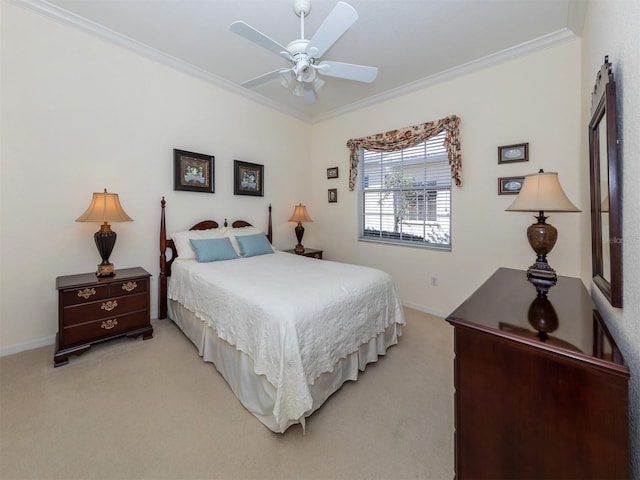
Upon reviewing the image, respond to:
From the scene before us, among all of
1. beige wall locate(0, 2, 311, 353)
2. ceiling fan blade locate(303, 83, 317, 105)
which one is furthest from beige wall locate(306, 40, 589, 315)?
beige wall locate(0, 2, 311, 353)

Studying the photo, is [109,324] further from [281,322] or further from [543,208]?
[543,208]

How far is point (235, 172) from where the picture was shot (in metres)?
3.73

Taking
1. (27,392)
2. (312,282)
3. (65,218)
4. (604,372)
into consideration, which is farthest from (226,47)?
(604,372)

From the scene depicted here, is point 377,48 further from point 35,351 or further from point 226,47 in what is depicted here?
point 35,351

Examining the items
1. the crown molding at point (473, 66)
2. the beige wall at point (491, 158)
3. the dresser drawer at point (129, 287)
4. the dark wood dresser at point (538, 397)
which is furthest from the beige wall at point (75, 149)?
the dark wood dresser at point (538, 397)

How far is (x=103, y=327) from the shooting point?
2.36m

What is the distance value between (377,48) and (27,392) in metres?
4.09

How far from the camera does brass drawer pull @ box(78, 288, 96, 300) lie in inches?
88.0

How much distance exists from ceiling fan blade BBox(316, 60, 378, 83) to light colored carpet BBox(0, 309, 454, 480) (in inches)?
92.1

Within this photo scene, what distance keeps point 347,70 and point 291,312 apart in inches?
72.3

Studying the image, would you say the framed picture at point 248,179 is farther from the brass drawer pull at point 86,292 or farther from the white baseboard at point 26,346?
the white baseboard at point 26,346

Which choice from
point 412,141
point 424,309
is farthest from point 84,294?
point 412,141

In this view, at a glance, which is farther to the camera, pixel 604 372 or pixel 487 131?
pixel 487 131

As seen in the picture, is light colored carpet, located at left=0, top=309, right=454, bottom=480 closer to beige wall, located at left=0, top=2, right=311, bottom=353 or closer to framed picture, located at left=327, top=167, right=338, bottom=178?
beige wall, located at left=0, top=2, right=311, bottom=353
